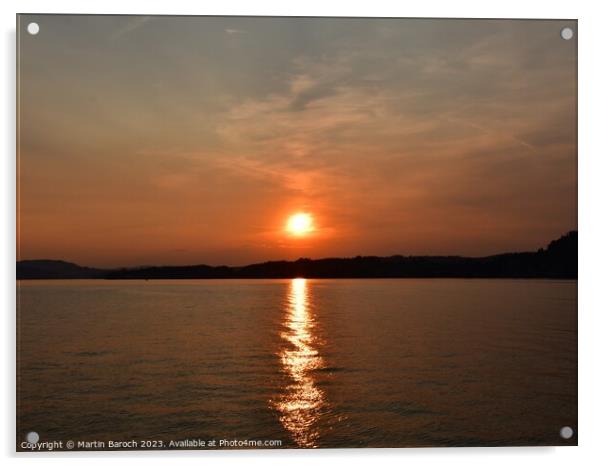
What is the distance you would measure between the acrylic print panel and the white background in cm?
6

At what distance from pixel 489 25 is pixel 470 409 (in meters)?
2.39

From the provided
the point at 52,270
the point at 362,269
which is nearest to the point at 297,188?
the point at 362,269

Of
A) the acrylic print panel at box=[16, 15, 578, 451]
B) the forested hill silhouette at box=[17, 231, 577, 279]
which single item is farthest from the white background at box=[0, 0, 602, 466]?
the forested hill silhouette at box=[17, 231, 577, 279]

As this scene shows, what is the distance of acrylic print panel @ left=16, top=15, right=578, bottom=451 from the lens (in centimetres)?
306

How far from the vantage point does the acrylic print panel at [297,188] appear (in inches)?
121

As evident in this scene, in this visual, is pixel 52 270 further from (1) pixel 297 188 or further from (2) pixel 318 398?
(2) pixel 318 398
